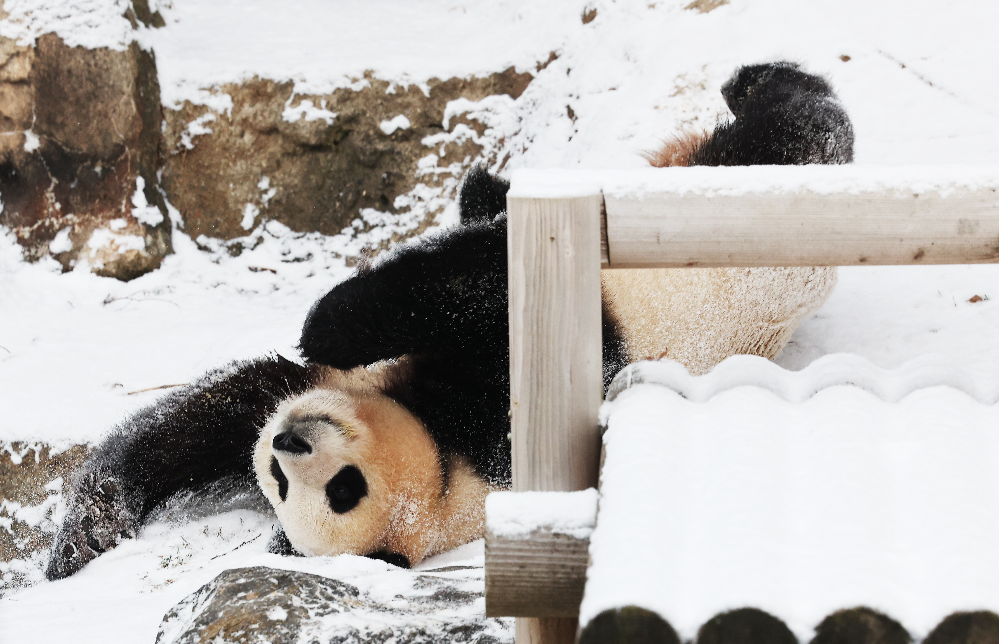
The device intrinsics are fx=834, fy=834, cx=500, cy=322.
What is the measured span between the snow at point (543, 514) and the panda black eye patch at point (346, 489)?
1.50 metres

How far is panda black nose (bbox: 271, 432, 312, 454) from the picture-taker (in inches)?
91.9

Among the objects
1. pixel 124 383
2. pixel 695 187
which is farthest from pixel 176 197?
pixel 695 187

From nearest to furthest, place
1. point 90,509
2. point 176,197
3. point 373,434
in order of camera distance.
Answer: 1. point 373,434
2. point 90,509
3. point 176,197

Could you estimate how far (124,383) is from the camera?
156 inches

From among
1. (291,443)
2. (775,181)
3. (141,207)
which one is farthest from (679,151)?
(141,207)

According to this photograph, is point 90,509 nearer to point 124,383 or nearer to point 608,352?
point 124,383

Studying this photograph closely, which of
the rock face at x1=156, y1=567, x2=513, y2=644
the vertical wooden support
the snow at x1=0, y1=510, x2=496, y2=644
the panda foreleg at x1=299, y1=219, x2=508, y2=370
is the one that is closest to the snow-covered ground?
the snow at x1=0, y1=510, x2=496, y2=644

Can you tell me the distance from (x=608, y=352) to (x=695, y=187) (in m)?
1.64

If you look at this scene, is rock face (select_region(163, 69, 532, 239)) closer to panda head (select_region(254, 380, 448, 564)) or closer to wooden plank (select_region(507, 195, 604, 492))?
panda head (select_region(254, 380, 448, 564))

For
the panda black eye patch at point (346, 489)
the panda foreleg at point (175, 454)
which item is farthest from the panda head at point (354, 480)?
the panda foreleg at point (175, 454)

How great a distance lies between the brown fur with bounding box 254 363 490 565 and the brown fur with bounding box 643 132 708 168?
1.36 metres

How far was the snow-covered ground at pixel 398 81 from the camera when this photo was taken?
8.45 ft

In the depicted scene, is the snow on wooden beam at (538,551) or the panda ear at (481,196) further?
the panda ear at (481,196)

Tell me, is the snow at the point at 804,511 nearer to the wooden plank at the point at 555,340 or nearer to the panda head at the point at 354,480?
the wooden plank at the point at 555,340
